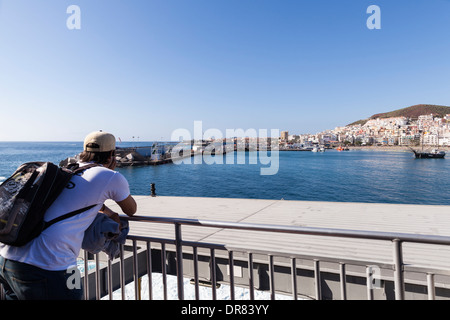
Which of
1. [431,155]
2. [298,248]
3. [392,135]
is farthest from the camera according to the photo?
[392,135]

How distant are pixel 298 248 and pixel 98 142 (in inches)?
167

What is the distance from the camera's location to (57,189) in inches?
59.1

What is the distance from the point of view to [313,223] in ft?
21.6

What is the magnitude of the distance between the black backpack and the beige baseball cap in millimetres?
371

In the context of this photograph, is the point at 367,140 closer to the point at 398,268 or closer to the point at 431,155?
the point at 431,155

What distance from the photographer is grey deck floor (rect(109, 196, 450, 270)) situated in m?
4.75

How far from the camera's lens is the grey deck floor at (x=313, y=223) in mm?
4746

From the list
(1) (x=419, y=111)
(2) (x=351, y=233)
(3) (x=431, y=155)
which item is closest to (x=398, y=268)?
(2) (x=351, y=233)

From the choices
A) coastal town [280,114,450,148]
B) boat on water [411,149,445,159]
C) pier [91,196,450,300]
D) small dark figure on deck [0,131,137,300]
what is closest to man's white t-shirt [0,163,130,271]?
small dark figure on deck [0,131,137,300]

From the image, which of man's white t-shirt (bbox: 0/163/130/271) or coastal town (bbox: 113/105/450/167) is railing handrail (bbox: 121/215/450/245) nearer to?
man's white t-shirt (bbox: 0/163/130/271)

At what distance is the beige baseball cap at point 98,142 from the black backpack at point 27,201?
371mm
